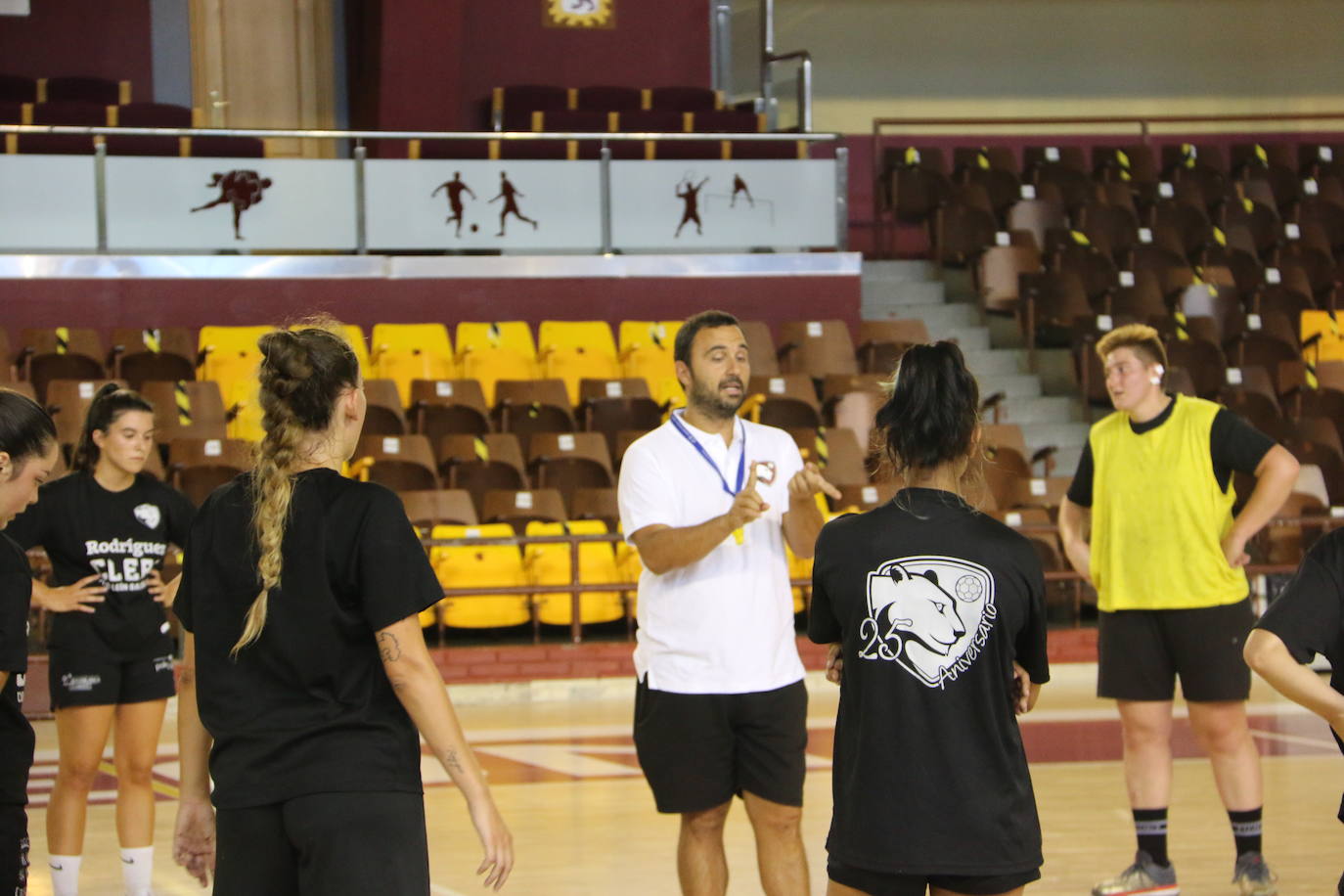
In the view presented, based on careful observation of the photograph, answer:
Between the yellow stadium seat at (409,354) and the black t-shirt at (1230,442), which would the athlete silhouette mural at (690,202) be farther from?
the black t-shirt at (1230,442)


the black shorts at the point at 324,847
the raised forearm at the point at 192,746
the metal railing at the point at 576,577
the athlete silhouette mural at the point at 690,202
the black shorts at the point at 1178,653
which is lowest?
the metal railing at the point at 576,577

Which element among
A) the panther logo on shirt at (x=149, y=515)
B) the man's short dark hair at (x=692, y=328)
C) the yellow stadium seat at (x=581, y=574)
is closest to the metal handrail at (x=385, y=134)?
the yellow stadium seat at (x=581, y=574)

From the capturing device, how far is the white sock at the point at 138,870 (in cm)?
496

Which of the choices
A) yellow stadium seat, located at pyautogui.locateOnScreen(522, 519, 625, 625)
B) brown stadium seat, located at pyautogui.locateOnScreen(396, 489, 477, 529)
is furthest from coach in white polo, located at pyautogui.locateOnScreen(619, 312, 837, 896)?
brown stadium seat, located at pyautogui.locateOnScreen(396, 489, 477, 529)

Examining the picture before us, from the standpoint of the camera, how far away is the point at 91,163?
1211cm

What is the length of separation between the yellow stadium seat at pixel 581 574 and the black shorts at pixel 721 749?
587 centimetres

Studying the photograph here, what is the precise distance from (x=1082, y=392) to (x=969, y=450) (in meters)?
10.8

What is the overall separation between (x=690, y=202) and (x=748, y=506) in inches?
377

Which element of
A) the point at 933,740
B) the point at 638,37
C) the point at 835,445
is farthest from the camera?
the point at 638,37

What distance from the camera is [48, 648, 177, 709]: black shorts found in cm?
493

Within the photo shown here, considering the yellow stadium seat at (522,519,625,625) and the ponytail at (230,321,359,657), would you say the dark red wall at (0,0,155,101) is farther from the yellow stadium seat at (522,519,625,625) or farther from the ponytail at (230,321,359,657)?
the ponytail at (230,321,359,657)

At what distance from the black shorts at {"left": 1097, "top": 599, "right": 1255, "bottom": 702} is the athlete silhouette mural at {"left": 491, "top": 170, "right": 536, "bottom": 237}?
841cm

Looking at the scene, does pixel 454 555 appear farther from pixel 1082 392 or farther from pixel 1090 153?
pixel 1090 153

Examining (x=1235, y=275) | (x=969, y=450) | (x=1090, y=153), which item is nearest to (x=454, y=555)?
(x=969, y=450)
